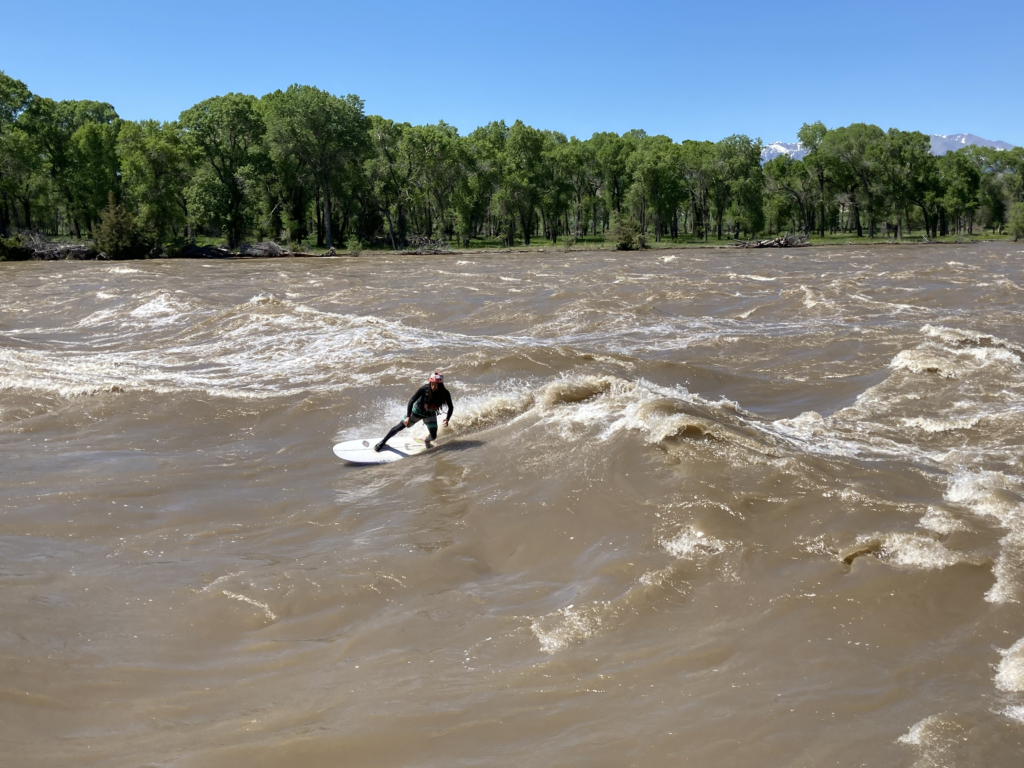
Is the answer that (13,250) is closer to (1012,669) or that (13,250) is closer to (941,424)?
(941,424)

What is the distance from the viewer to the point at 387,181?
237 feet

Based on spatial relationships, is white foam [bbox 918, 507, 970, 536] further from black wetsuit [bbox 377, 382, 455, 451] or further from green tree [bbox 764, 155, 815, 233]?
green tree [bbox 764, 155, 815, 233]

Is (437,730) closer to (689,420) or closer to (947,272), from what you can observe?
(689,420)

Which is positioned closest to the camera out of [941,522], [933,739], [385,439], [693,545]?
[933,739]

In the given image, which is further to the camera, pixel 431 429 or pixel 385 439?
pixel 431 429

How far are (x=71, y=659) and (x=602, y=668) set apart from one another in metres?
3.98

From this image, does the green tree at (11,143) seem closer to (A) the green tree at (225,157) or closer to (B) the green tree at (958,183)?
(A) the green tree at (225,157)

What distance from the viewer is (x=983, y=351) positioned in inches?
667

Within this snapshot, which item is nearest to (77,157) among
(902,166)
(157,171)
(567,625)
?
(157,171)

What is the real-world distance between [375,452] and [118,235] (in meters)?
55.0

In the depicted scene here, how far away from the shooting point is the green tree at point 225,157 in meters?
63.4

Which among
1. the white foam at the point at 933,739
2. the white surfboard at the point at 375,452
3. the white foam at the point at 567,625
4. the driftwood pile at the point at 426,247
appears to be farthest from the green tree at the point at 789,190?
the white foam at the point at 933,739

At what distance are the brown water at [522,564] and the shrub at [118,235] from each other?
45.5 metres

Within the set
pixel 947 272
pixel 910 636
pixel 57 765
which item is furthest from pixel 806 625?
pixel 947 272
